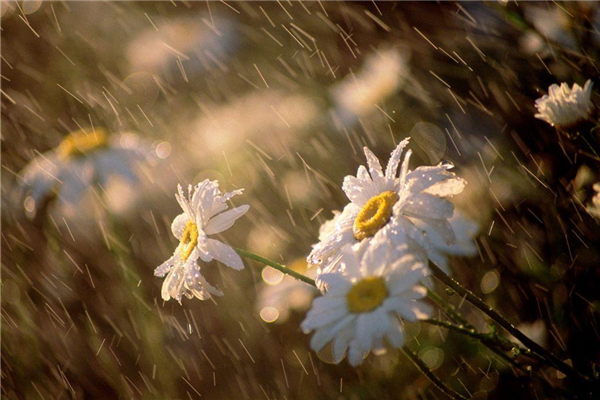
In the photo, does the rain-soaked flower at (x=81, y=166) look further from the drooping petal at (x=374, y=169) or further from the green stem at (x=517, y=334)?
the green stem at (x=517, y=334)

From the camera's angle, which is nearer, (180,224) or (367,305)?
(367,305)

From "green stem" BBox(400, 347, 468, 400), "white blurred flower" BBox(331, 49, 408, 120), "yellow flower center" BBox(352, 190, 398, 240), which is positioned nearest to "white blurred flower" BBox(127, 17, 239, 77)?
"white blurred flower" BBox(331, 49, 408, 120)

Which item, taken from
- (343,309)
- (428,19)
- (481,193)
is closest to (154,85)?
(428,19)

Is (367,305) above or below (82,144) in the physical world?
above

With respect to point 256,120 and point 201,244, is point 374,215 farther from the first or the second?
point 256,120

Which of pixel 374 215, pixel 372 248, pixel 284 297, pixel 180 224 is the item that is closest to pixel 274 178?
pixel 284 297

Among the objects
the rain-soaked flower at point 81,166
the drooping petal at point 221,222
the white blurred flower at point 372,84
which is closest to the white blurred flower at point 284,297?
the rain-soaked flower at point 81,166

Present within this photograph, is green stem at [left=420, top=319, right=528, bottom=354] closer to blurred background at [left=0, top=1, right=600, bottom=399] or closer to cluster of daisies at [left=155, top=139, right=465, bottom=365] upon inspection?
cluster of daisies at [left=155, top=139, right=465, bottom=365]

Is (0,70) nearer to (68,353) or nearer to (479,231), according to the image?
(68,353)
